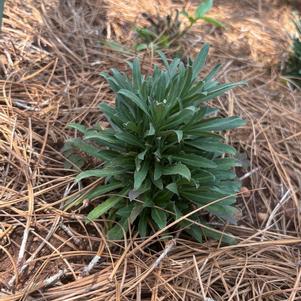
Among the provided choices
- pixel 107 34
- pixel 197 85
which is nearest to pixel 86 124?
pixel 197 85

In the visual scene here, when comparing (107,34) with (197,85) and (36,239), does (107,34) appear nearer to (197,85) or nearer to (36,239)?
(197,85)

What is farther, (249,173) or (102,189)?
(249,173)

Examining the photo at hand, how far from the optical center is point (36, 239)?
186 cm

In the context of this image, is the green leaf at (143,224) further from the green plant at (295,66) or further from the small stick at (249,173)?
the green plant at (295,66)

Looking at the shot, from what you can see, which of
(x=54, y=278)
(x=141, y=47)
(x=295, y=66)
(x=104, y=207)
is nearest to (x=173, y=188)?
(x=104, y=207)

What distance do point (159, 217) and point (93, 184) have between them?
1.14ft

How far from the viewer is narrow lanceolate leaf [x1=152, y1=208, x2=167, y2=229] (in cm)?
184

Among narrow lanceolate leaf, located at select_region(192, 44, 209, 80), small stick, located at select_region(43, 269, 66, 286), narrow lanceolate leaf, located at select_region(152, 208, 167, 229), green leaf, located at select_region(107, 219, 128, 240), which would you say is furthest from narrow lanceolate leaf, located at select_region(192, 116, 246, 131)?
small stick, located at select_region(43, 269, 66, 286)

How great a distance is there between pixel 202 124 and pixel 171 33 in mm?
1424

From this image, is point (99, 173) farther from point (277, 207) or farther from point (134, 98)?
point (277, 207)

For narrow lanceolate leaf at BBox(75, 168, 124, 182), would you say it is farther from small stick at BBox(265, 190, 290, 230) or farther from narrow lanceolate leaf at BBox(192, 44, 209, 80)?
small stick at BBox(265, 190, 290, 230)

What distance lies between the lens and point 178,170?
183 cm

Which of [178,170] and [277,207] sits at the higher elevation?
[178,170]

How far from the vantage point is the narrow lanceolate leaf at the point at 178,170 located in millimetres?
1793
